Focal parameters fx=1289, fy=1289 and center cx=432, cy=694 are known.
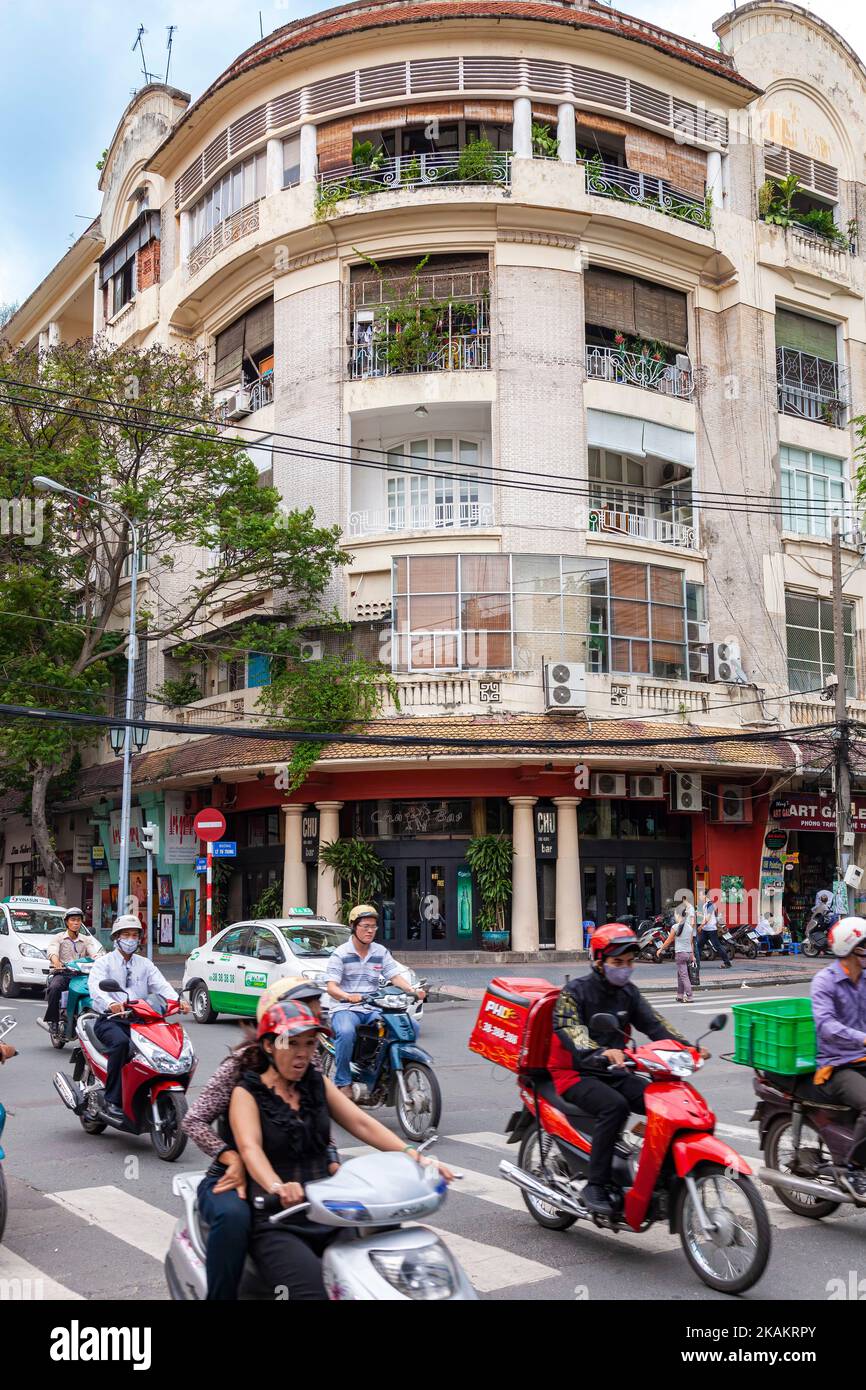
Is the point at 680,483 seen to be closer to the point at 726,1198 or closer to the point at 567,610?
the point at 567,610

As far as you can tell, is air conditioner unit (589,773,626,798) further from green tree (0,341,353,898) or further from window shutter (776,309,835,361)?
window shutter (776,309,835,361)

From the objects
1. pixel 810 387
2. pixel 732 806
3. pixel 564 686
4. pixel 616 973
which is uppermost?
pixel 810 387

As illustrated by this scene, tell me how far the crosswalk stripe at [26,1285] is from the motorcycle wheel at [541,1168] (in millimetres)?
2372

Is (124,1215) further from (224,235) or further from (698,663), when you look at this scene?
(224,235)

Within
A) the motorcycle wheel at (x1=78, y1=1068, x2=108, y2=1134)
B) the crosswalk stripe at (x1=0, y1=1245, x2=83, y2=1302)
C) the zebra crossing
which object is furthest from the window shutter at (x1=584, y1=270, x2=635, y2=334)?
the crosswalk stripe at (x1=0, y1=1245, x2=83, y2=1302)

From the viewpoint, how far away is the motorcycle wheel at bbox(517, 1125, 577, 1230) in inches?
265

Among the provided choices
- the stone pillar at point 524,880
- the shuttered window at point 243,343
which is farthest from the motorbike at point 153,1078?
the shuttered window at point 243,343

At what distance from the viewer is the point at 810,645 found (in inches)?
1247

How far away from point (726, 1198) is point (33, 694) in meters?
27.0

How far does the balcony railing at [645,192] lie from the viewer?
29375 mm

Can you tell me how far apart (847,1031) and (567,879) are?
20.8m

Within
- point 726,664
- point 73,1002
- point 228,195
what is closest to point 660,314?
point 726,664

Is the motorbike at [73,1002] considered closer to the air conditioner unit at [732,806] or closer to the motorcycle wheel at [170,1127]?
the motorcycle wheel at [170,1127]
